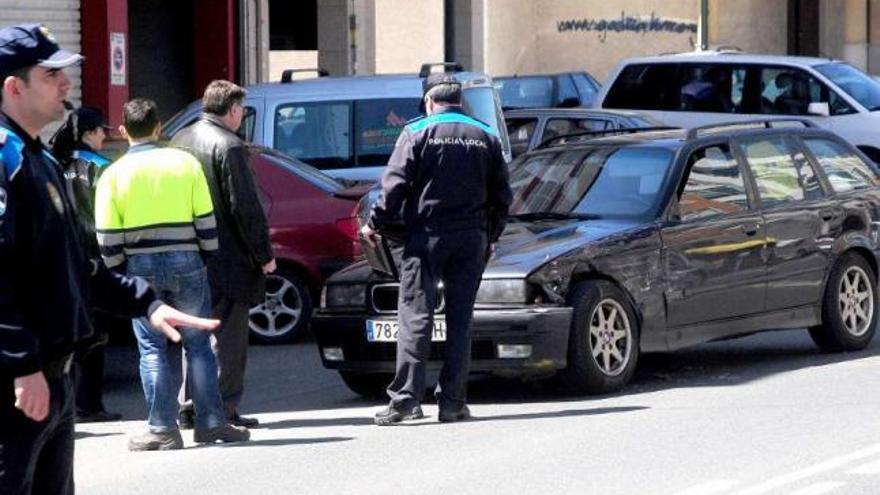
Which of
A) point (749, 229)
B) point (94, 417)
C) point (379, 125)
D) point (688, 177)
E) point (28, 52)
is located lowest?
point (94, 417)

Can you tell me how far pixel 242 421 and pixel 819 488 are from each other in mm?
3573

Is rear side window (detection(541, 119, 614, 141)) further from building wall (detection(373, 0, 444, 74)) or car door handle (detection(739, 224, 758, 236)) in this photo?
building wall (detection(373, 0, 444, 74))

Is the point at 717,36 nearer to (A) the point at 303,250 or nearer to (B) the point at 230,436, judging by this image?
(A) the point at 303,250

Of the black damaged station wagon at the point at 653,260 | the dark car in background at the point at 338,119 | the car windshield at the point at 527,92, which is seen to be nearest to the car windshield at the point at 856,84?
the car windshield at the point at 527,92

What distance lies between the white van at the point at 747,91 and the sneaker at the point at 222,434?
14.1 metres

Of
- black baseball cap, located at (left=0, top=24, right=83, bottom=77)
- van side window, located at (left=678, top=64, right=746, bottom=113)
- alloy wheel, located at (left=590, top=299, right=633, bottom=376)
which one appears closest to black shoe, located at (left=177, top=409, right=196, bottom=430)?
alloy wheel, located at (left=590, top=299, right=633, bottom=376)

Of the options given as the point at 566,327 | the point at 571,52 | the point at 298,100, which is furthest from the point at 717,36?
the point at 566,327

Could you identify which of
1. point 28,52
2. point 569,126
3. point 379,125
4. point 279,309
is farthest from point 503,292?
point 569,126

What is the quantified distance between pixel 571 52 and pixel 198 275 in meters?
33.7

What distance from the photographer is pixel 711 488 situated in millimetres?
8164

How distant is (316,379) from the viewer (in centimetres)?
1267

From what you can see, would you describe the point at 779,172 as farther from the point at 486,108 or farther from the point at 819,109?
the point at 819,109

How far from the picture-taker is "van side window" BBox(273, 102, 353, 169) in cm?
1667

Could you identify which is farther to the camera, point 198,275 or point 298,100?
point 298,100
